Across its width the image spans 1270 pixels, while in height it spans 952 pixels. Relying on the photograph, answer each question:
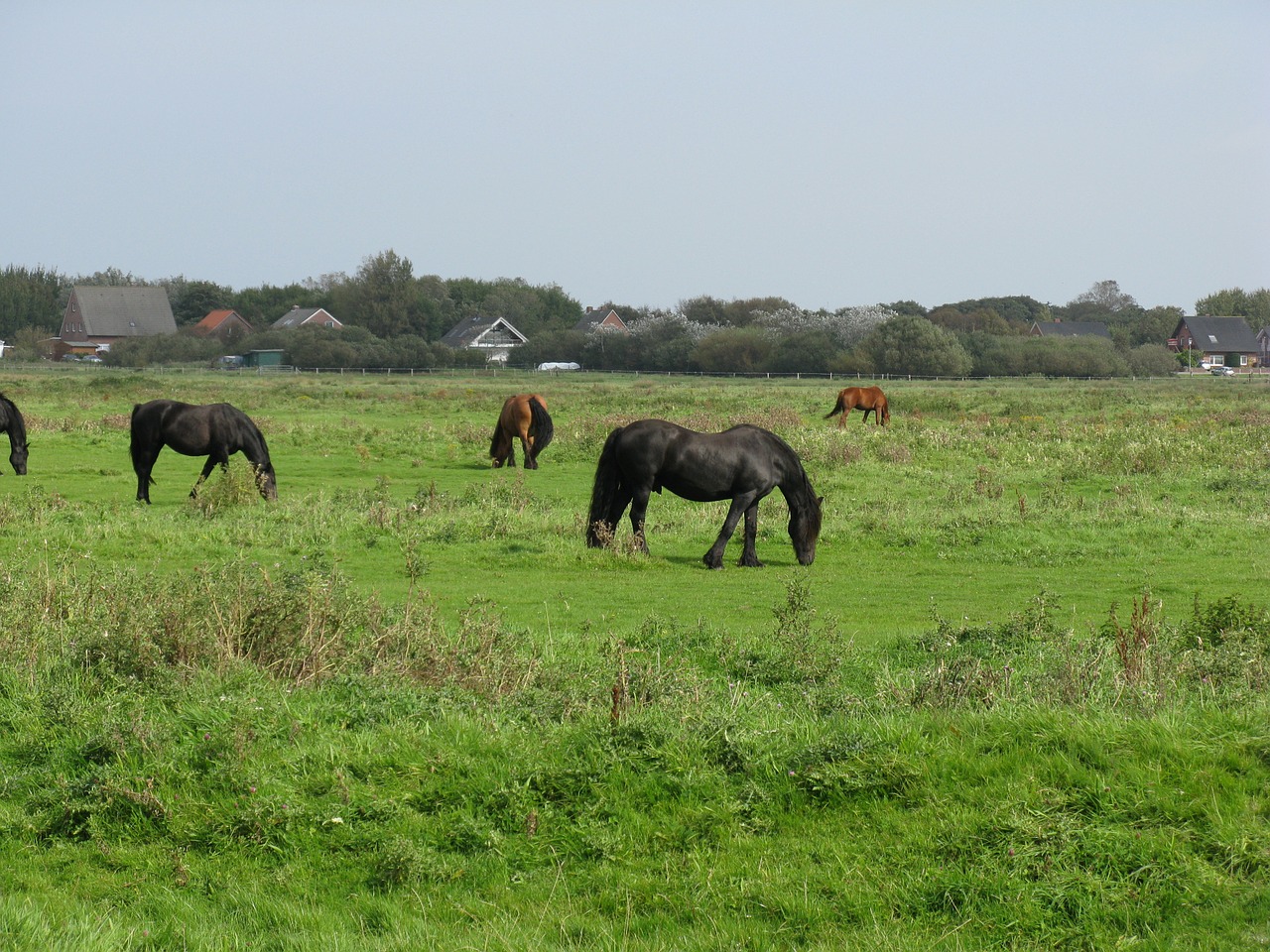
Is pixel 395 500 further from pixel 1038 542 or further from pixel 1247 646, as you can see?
pixel 1247 646

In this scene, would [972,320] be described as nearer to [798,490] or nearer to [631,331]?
[631,331]

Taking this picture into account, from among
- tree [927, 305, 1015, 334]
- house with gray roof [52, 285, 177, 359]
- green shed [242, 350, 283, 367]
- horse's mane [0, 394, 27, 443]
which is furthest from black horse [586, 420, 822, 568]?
house with gray roof [52, 285, 177, 359]

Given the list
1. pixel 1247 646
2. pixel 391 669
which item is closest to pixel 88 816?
pixel 391 669

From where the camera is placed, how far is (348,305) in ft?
346

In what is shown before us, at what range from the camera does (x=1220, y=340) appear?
360 feet

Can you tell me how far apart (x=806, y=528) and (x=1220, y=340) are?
4275 inches

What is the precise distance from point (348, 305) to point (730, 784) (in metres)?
104

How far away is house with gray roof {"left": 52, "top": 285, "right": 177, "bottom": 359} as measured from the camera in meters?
114

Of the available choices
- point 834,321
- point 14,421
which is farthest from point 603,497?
point 834,321

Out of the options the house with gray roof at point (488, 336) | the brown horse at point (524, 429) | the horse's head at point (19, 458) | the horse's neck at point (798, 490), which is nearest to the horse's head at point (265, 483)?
the horse's head at point (19, 458)

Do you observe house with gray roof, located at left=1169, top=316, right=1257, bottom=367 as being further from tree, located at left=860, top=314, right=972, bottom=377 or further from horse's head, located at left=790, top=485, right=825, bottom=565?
horse's head, located at left=790, top=485, right=825, bottom=565

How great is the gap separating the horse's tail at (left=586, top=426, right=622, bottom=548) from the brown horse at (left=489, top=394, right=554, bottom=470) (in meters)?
10.1

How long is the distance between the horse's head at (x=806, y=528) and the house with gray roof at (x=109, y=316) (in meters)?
Result: 109

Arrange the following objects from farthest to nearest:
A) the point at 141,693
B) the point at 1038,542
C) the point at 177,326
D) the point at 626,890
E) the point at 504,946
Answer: the point at 177,326
the point at 1038,542
the point at 141,693
the point at 626,890
the point at 504,946
